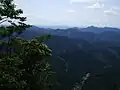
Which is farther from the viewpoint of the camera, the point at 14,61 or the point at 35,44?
the point at 35,44

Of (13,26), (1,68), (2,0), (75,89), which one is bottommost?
(75,89)

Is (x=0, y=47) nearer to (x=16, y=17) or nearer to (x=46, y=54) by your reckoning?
(x=16, y=17)

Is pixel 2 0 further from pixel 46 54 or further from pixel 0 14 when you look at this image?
pixel 46 54

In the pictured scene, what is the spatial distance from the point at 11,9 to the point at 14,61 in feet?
16.7

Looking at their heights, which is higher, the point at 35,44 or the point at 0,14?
the point at 0,14

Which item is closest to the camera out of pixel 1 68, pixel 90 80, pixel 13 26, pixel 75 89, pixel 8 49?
pixel 1 68

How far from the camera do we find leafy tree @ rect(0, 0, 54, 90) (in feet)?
81.4

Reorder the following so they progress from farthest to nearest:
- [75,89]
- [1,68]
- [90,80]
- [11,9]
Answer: [90,80], [75,89], [11,9], [1,68]

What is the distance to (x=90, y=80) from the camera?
185m

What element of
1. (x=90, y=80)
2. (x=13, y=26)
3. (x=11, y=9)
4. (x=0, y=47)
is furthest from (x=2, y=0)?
(x=90, y=80)

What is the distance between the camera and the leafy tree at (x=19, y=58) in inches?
976

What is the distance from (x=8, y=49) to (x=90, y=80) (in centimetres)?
15834

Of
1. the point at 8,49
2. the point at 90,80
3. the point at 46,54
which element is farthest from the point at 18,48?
the point at 90,80

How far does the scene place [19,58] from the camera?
28500 millimetres
